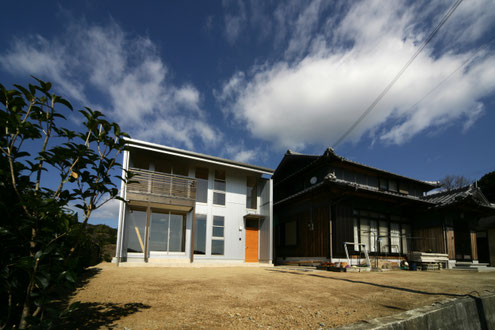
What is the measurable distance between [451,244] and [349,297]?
13883mm

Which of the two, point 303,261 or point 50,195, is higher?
point 50,195

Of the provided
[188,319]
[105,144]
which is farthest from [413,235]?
[105,144]

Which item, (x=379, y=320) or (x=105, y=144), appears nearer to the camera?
(x=105, y=144)

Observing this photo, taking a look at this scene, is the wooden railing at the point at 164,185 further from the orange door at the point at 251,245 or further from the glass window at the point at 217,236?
the orange door at the point at 251,245

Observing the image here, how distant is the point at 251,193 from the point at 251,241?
268 centimetres

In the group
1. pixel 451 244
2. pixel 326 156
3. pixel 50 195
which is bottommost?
pixel 451 244

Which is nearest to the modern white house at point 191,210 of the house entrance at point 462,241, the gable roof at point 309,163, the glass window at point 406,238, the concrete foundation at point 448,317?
the gable roof at point 309,163

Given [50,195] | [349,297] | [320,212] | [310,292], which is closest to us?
[50,195]

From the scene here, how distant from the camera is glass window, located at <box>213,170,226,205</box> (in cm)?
1470

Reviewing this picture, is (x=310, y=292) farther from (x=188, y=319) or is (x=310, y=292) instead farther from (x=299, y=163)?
(x=299, y=163)

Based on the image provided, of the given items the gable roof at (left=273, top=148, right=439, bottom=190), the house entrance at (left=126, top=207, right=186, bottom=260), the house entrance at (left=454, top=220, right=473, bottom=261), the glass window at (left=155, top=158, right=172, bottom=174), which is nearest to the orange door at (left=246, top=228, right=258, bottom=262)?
the house entrance at (left=126, top=207, right=186, bottom=260)

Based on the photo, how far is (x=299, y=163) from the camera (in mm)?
17828

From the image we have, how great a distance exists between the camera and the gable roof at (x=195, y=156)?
40.7ft

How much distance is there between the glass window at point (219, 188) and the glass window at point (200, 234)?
117 cm
